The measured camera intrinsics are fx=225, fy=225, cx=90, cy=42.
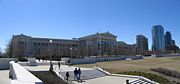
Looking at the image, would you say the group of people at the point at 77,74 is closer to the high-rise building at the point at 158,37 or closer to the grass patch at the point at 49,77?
the grass patch at the point at 49,77

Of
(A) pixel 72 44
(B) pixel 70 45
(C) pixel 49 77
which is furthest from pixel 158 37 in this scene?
(C) pixel 49 77

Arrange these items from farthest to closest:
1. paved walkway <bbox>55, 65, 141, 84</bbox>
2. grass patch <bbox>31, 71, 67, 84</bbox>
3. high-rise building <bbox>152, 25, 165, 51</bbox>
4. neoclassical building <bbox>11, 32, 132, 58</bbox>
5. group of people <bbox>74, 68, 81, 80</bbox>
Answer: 1. high-rise building <bbox>152, 25, 165, 51</bbox>
2. neoclassical building <bbox>11, 32, 132, 58</bbox>
3. group of people <bbox>74, 68, 81, 80</bbox>
4. paved walkway <bbox>55, 65, 141, 84</bbox>
5. grass patch <bbox>31, 71, 67, 84</bbox>

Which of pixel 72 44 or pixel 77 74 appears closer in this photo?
pixel 77 74

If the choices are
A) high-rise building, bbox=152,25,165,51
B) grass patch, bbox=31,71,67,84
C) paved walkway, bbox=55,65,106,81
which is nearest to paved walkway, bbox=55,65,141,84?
Result: paved walkway, bbox=55,65,106,81

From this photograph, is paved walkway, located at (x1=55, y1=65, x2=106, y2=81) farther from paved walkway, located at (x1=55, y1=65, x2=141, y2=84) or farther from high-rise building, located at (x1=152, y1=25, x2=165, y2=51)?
high-rise building, located at (x1=152, y1=25, x2=165, y2=51)

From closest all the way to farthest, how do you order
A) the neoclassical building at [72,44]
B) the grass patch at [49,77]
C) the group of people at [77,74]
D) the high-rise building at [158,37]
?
the grass patch at [49,77] < the group of people at [77,74] < the neoclassical building at [72,44] < the high-rise building at [158,37]

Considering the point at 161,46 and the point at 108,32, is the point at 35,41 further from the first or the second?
the point at 161,46

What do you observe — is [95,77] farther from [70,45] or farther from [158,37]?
[158,37]

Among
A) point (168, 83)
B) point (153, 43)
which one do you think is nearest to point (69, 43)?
point (153, 43)

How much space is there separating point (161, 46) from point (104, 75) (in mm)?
164325

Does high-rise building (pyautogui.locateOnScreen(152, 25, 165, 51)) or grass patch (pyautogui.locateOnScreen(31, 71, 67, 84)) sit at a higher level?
high-rise building (pyautogui.locateOnScreen(152, 25, 165, 51))

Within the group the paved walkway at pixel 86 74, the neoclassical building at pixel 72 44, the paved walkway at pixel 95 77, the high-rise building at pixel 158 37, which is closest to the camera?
the paved walkway at pixel 95 77

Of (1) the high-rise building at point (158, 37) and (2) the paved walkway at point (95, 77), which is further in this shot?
(1) the high-rise building at point (158, 37)

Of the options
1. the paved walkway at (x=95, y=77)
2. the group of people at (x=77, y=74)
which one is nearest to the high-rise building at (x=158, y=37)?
the paved walkway at (x=95, y=77)
